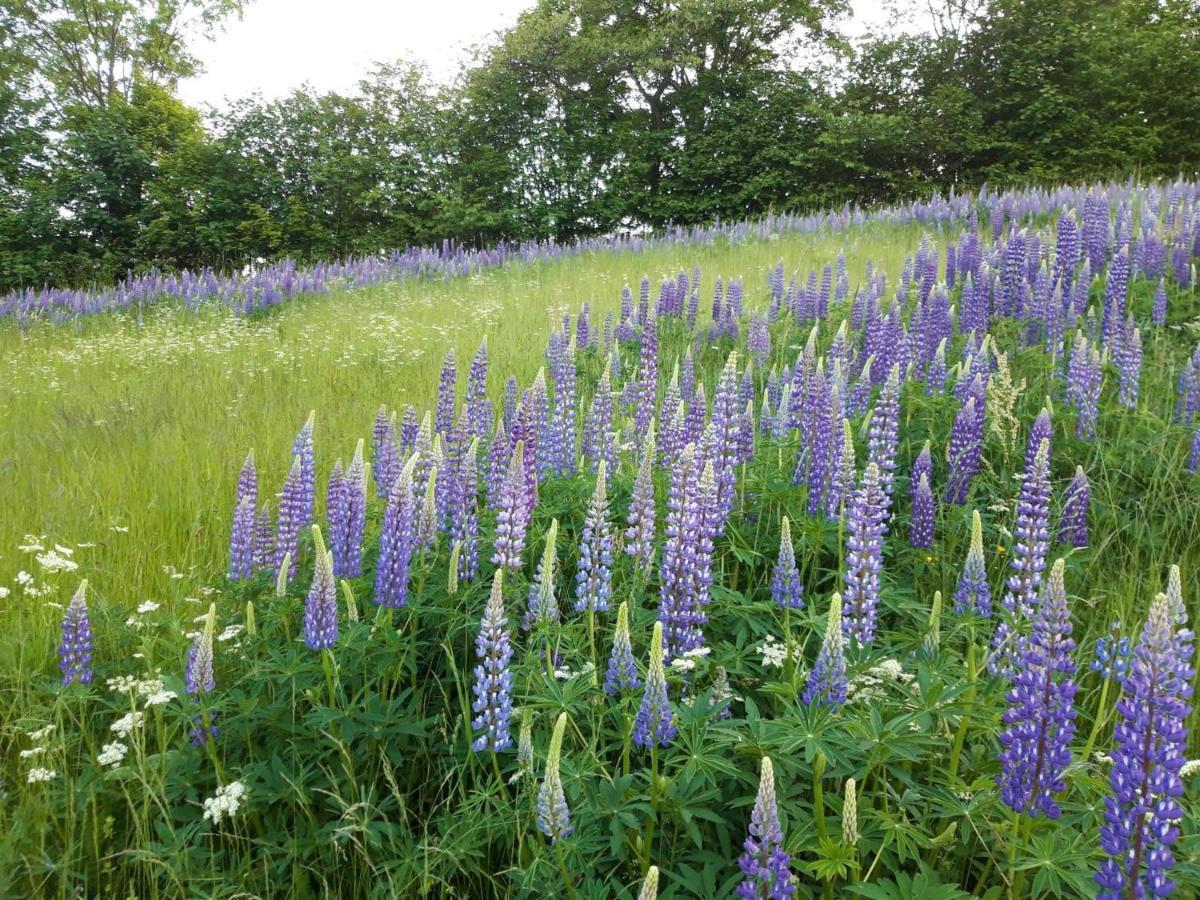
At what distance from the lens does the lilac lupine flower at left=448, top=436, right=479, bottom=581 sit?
8.80ft

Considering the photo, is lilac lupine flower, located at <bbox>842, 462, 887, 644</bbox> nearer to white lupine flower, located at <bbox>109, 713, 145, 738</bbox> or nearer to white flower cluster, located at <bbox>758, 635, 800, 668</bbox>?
white flower cluster, located at <bbox>758, 635, 800, 668</bbox>

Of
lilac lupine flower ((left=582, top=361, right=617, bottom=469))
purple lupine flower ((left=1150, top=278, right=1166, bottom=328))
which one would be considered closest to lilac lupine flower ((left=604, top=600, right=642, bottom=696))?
lilac lupine flower ((left=582, top=361, right=617, bottom=469))

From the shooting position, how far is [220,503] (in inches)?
165

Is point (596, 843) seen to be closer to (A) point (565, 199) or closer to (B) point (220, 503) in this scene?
(B) point (220, 503)

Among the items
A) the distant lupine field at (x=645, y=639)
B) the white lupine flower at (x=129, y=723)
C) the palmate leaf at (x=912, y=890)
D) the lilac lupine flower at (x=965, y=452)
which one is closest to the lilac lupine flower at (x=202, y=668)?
the distant lupine field at (x=645, y=639)

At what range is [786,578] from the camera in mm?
2291

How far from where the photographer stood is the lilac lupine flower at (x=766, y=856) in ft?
→ 4.73

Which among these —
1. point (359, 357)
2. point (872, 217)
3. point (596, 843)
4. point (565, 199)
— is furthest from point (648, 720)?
point (565, 199)

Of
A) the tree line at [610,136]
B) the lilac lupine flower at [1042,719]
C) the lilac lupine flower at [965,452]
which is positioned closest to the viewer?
the lilac lupine flower at [1042,719]

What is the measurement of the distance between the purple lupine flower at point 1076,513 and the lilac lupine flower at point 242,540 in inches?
120

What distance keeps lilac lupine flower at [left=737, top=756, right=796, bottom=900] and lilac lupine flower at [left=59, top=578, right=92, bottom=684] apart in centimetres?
221

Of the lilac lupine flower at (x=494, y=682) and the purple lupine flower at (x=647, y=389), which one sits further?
the purple lupine flower at (x=647, y=389)

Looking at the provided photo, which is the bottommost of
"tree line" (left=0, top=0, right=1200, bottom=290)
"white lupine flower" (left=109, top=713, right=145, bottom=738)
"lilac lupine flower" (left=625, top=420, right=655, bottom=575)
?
"white lupine flower" (left=109, top=713, right=145, bottom=738)

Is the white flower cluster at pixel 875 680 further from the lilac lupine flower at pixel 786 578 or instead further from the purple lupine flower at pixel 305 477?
the purple lupine flower at pixel 305 477
